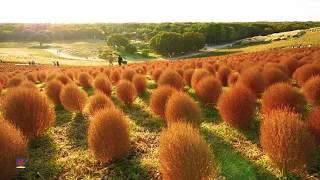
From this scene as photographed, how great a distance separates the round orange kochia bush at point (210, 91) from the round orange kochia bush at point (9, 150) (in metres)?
6.45

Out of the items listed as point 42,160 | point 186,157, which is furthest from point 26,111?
point 186,157

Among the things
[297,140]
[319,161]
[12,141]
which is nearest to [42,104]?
[12,141]

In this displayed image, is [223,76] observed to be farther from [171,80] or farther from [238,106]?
[238,106]

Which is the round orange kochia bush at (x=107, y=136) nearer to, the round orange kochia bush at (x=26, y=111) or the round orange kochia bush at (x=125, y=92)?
the round orange kochia bush at (x=26, y=111)

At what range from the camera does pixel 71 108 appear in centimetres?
874

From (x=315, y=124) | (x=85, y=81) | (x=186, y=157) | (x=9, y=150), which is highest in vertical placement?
(x=186, y=157)

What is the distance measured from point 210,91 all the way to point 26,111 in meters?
6.34

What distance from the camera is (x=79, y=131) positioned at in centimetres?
741

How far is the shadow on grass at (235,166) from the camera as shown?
4.65 metres

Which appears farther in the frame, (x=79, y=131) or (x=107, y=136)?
(x=79, y=131)

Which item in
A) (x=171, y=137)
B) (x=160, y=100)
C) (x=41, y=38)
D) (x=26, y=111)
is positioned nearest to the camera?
(x=171, y=137)

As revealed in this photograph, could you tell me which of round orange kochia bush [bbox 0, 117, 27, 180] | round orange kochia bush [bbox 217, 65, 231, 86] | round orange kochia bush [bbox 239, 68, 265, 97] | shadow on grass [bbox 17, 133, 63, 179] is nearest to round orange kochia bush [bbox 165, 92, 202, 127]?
shadow on grass [bbox 17, 133, 63, 179]

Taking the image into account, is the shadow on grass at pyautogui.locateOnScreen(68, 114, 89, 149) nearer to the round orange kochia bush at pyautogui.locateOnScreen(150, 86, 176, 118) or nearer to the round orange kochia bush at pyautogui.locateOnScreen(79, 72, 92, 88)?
the round orange kochia bush at pyautogui.locateOnScreen(150, 86, 176, 118)

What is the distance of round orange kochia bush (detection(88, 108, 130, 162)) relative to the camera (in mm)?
5098
